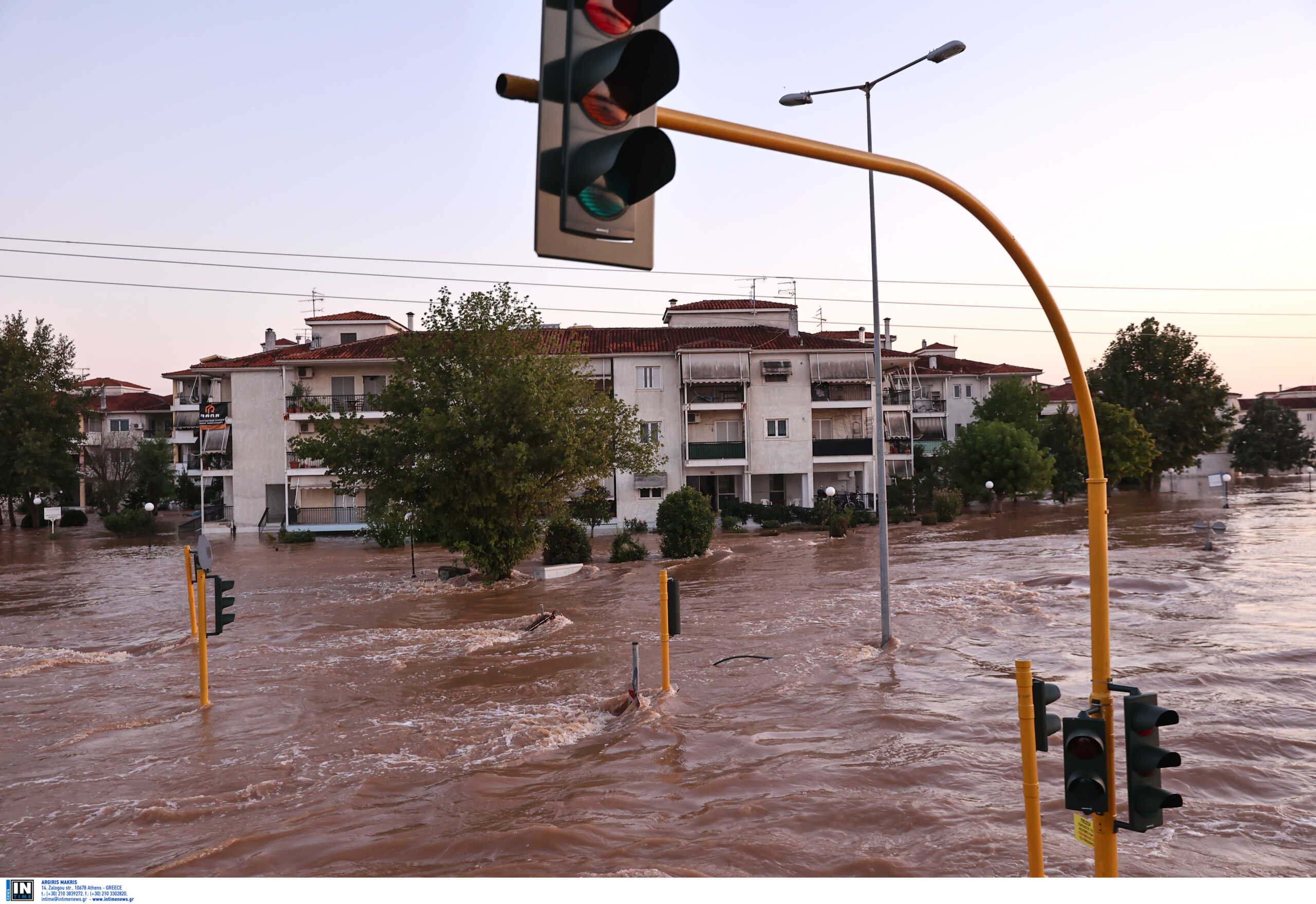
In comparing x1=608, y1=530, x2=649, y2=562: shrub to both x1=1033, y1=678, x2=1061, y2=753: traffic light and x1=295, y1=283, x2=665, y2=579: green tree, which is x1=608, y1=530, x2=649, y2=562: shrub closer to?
x1=295, y1=283, x2=665, y2=579: green tree

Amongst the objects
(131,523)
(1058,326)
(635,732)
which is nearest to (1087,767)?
(1058,326)

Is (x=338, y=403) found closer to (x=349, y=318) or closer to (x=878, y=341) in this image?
(x=349, y=318)

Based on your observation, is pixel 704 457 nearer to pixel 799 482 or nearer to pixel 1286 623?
pixel 799 482

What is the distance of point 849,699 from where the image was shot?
1339 cm

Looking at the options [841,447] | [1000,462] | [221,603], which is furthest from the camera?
[1000,462]

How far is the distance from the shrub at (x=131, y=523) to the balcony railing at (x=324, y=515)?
9.31m

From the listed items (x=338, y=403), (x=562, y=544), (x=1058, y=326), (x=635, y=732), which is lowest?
(x=635, y=732)

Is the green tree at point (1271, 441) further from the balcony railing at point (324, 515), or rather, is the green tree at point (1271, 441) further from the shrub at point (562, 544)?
the balcony railing at point (324, 515)

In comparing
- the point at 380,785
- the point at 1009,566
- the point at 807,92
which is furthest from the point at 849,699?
the point at 1009,566

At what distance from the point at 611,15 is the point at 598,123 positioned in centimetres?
33

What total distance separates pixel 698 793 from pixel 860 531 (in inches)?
1407

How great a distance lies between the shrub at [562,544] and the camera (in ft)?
104

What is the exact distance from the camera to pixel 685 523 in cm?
3425

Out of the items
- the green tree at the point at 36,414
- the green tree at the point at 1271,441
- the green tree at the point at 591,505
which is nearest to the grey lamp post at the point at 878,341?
the green tree at the point at 591,505
